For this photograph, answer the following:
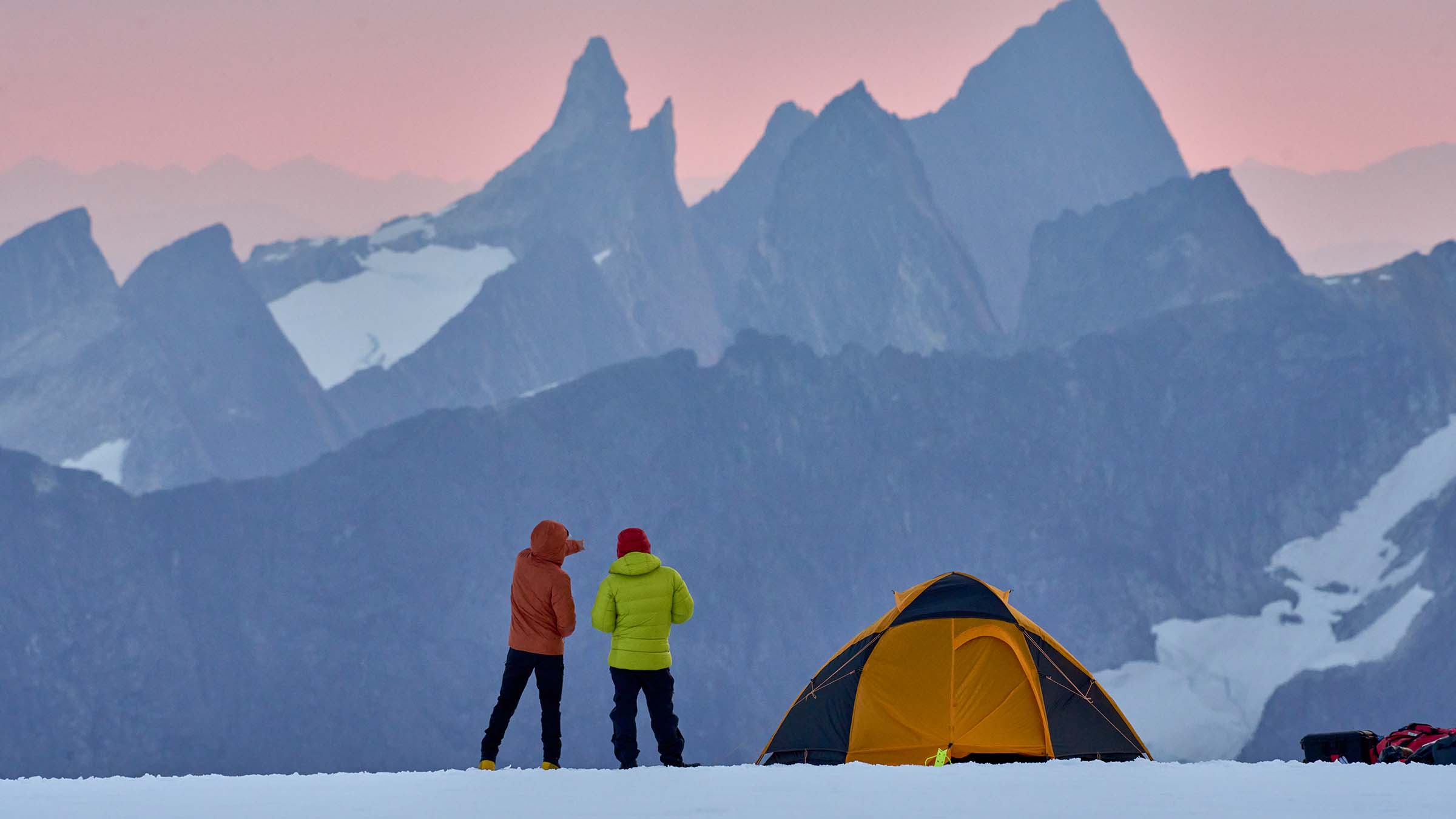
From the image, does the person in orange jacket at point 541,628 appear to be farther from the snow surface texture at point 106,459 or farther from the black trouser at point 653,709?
the snow surface texture at point 106,459

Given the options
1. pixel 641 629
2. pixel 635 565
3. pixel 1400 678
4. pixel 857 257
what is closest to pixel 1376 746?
pixel 641 629

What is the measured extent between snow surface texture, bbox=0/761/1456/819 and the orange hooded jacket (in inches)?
56.9

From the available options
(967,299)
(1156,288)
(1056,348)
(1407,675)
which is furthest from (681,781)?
(967,299)

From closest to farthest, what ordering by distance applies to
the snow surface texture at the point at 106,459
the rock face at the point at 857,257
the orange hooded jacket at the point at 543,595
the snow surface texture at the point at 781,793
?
the snow surface texture at the point at 781,793, the orange hooded jacket at the point at 543,595, the snow surface texture at the point at 106,459, the rock face at the point at 857,257

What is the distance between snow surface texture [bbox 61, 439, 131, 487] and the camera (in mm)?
170125

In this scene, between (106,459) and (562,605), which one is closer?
(562,605)

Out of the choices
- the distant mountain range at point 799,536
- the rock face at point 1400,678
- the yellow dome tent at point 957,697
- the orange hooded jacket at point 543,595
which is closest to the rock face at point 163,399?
the distant mountain range at point 799,536

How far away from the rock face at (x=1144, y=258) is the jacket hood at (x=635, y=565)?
491 ft

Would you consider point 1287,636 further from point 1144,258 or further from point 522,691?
point 522,691

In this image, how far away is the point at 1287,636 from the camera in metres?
106

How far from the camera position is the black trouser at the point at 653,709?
12.0 meters

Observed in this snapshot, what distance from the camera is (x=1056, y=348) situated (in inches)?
5251

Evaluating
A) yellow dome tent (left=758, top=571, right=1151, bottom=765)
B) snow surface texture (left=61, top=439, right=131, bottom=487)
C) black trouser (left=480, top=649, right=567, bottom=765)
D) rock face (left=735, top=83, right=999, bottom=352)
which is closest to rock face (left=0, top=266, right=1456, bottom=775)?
rock face (left=735, top=83, right=999, bottom=352)

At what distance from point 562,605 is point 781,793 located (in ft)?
11.8
